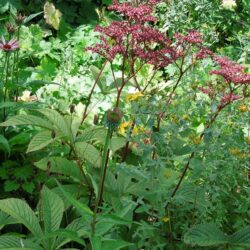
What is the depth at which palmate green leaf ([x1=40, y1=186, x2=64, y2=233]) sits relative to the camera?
5.72 feet

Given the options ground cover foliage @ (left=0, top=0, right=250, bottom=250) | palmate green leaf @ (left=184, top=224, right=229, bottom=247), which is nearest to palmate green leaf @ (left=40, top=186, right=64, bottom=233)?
ground cover foliage @ (left=0, top=0, right=250, bottom=250)

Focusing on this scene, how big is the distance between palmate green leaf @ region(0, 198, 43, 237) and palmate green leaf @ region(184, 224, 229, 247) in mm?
489

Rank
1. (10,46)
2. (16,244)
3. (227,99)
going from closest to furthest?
(16,244)
(227,99)
(10,46)

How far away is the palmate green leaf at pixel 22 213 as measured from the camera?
171cm

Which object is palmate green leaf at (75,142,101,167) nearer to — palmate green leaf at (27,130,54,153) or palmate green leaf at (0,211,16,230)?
palmate green leaf at (27,130,54,153)

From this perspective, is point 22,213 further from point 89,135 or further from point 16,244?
point 89,135

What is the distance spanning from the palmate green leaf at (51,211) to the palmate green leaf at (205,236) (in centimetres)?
43

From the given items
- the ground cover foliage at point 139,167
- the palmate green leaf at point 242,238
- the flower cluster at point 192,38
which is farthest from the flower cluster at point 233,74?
the palmate green leaf at point 242,238

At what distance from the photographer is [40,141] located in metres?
2.08

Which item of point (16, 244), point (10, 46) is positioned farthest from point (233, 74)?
point (10, 46)

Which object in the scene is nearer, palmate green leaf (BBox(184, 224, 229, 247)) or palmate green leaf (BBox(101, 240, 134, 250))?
palmate green leaf (BBox(101, 240, 134, 250))

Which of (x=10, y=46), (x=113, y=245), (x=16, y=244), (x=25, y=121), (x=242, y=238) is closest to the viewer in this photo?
(x=113, y=245)

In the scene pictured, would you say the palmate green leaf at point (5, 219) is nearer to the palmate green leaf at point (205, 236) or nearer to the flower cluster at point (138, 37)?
the palmate green leaf at point (205, 236)

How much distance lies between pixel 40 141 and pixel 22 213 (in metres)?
0.41
